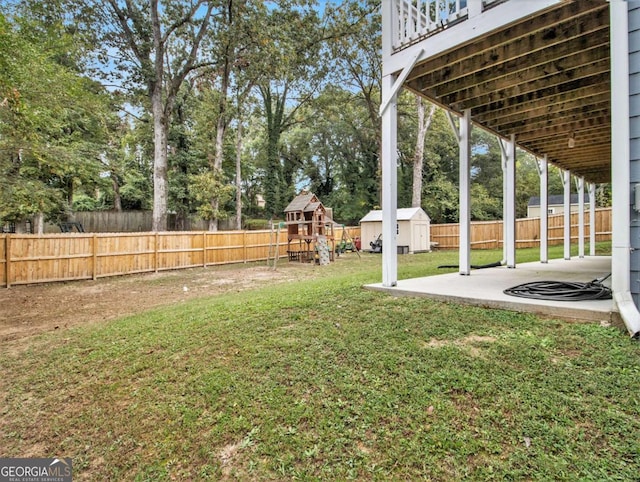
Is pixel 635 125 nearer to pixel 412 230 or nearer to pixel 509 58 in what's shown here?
pixel 509 58

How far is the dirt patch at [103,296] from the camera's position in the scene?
4.82m

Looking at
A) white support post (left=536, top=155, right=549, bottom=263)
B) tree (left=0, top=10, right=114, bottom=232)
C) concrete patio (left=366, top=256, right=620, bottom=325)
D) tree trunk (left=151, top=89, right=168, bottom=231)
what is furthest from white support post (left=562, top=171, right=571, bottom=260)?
tree trunk (left=151, top=89, right=168, bottom=231)

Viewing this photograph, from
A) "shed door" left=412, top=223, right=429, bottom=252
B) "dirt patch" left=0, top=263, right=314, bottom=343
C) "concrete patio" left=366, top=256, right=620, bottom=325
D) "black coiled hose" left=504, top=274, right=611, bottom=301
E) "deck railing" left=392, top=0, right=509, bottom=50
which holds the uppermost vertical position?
"deck railing" left=392, top=0, right=509, bottom=50

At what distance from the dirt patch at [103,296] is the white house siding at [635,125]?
6.02m

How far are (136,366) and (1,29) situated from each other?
5888 millimetres

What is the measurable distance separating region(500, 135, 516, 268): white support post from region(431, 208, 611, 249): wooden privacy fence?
9.14 m

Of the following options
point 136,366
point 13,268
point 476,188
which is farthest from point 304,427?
point 476,188

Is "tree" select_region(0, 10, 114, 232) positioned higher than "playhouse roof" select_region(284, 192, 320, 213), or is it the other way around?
"tree" select_region(0, 10, 114, 232)

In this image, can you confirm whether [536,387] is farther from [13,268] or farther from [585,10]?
[13,268]

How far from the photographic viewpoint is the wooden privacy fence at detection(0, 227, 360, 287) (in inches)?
302

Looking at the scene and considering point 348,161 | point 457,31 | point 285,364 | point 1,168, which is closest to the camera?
point 285,364

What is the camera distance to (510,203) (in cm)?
642

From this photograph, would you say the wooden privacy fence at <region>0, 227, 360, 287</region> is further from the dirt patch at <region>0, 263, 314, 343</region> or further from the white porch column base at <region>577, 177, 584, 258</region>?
the white porch column base at <region>577, 177, 584, 258</region>

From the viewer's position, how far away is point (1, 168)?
7.32 metres
